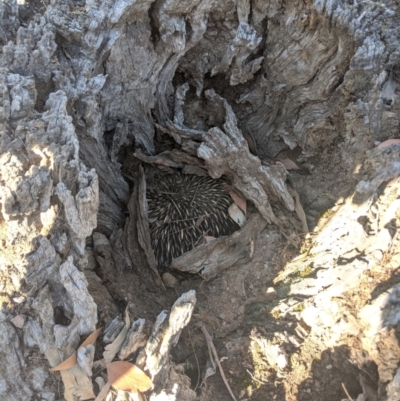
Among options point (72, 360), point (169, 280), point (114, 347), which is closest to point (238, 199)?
point (169, 280)

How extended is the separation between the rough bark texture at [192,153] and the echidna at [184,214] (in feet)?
0.73

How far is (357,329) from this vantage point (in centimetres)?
186

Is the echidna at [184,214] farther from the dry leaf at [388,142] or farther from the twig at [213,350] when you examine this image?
the dry leaf at [388,142]

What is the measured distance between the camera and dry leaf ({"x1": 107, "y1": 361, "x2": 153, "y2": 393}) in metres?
1.69

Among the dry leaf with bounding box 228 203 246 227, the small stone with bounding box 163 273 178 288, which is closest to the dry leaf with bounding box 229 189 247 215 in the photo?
the dry leaf with bounding box 228 203 246 227

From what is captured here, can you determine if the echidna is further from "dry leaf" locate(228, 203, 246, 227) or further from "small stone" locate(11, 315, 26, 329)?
"small stone" locate(11, 315, 26, 329)

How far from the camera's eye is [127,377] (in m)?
1.72

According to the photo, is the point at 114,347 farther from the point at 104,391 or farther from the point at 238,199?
the point at 238,199

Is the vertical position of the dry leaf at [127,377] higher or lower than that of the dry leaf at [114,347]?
lower

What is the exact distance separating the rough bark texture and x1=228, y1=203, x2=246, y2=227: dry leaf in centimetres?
17

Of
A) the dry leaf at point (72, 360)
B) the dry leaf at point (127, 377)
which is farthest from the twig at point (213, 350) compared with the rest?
the dry leaf at point (72, 360)

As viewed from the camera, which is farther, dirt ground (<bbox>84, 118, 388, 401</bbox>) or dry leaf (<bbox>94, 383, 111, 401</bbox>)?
dirt ground (<bbox>84, 118, 388, 401</bbox>)

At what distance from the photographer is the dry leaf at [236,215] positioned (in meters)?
3.09

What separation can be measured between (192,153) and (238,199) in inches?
21.1
